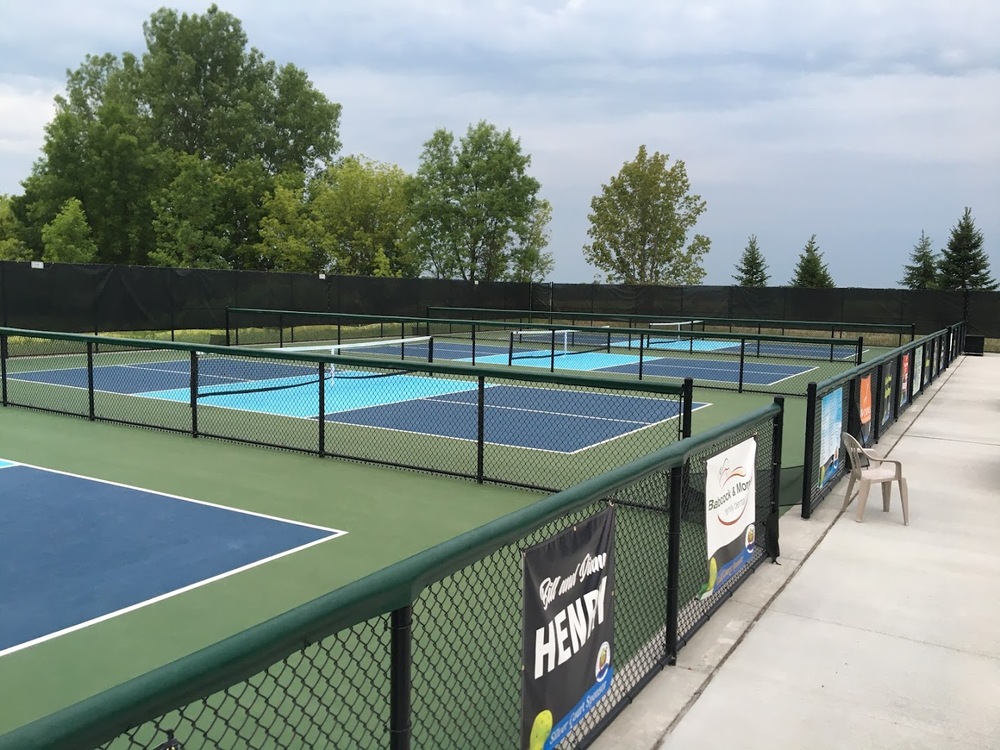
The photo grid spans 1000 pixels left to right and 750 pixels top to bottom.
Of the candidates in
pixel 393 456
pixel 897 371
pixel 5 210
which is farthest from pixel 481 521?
pixel 5 210

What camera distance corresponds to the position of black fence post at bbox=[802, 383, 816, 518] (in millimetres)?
8164

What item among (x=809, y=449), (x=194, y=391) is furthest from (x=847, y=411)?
(x=194, y=391)

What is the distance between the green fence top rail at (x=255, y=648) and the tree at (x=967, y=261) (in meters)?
64.9

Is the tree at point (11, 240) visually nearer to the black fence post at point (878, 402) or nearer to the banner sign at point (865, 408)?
the black fence post at point (878, 402)

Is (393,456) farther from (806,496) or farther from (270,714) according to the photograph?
(270,714)

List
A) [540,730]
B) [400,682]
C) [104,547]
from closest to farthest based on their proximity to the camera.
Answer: [400,682], [540,730], [104,547]

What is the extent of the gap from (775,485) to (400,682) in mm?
5103

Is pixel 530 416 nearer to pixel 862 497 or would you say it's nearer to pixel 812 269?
pixel 862 497

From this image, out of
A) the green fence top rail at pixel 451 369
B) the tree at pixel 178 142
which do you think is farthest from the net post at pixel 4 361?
the tree at pixel 178 142

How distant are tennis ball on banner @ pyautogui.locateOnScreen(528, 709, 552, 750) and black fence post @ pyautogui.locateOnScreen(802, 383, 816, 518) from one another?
5340 millimetres

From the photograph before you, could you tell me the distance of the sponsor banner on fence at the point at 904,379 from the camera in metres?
15.1

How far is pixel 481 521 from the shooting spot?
27.6 ft

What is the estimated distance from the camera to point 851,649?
18.0ft

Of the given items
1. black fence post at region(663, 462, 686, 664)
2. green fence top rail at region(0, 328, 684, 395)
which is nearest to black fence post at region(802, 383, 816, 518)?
green fence top rail at region(0, 328, 684, 395)
